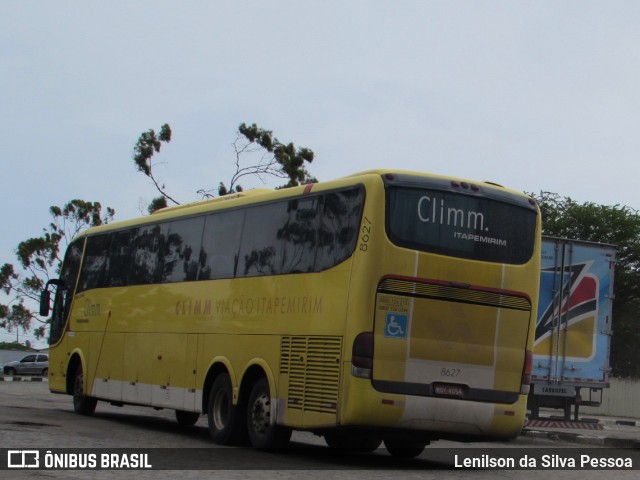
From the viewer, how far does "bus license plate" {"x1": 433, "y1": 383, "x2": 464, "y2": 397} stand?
560 inches

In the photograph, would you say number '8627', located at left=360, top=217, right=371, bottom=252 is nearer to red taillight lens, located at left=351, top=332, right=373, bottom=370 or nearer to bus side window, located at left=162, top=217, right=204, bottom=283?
red taillight lens, located at left=351, top=332, right=373, bottom=370

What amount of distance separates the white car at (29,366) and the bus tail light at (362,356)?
166ft

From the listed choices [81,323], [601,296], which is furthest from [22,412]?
[601,296]

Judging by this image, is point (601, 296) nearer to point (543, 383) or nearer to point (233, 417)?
point (543, 383)

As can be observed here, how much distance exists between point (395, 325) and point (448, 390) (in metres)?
1.15

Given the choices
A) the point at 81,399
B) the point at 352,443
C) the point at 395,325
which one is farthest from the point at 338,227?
the point at 81,399

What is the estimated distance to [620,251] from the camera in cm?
5953

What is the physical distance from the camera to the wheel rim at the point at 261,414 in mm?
15621

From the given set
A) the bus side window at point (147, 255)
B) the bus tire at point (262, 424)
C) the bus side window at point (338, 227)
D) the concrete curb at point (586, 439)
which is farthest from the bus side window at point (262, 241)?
the concrete curb at point (586, 439)

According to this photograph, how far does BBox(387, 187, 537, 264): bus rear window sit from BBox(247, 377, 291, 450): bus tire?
325 cm

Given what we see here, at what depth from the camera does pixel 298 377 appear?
48.7 ft

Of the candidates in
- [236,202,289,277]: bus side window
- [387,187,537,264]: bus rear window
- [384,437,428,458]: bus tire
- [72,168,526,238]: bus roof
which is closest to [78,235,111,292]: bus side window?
[72,168,526,238]: bus roof

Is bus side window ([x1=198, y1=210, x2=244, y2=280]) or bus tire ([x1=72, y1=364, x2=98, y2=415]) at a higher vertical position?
bus side window ([x1=198, y1=210, x2=244, y2=280])

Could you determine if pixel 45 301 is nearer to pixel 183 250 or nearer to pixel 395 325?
pixel 183 250
